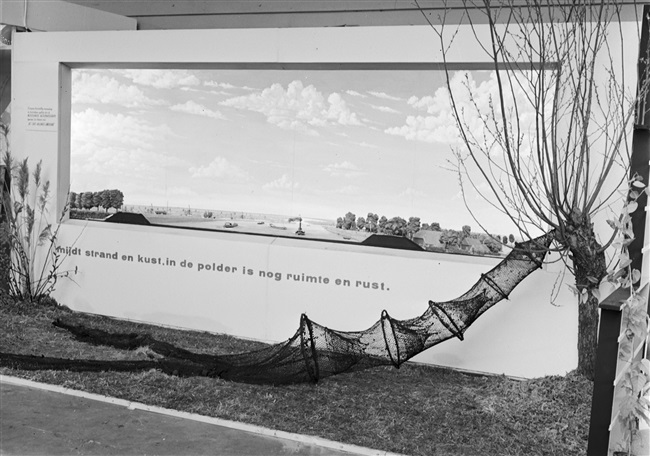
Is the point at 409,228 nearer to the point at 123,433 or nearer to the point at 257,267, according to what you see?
the point at 257,267

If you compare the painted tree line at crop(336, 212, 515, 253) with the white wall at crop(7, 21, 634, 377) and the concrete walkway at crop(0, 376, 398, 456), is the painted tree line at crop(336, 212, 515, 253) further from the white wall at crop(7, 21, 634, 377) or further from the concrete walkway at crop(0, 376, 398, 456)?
the concrete walkway at crop(0, 376, 398, 456)

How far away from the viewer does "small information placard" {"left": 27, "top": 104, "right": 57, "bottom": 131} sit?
894 centimetres

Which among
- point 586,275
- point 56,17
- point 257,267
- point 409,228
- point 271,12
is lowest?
point 257,267

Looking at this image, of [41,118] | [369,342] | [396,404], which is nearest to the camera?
[396,404]

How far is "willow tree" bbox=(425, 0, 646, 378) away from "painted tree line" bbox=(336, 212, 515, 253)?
396 mm

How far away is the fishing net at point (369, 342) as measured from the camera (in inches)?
247

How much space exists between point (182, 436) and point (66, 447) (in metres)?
0.78

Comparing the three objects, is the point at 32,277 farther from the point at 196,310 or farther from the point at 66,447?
the point at 66,447

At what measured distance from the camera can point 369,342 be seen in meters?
6.33

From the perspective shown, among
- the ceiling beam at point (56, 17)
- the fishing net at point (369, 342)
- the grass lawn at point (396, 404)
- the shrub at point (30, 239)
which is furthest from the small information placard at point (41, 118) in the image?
the fishing net at point (369, 342)

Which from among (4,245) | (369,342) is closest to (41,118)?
(4,245)

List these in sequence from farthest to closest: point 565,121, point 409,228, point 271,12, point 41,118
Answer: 1. point 271,12
2. point 41,118
3. point 409,228
4. point 565,121

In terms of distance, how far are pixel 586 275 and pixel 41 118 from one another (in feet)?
21.6

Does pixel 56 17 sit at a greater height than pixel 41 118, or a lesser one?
greater
